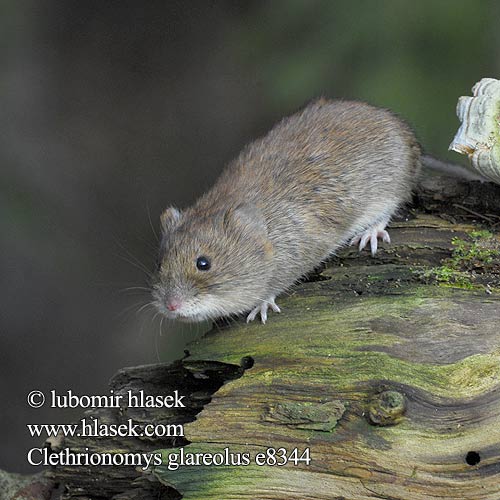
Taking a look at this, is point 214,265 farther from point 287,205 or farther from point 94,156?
point 94,156

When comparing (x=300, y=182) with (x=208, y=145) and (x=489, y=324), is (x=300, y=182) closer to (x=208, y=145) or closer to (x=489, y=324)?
(x=489, y=324)

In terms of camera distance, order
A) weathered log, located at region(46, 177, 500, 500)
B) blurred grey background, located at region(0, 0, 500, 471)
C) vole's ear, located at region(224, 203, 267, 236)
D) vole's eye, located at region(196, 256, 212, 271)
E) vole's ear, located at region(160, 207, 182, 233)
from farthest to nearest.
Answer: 1. blurred grey background, located at region(0, 0, 500, 471)
2. vole's ear, located at region(160, 207, 182, 233)
3. vole's ear, located at region(224, 203, 267, 236)
4. vole's eye, located at region(196, 256, 212, 271)
5. weathered log, located at region(46, 177, 500, 500)

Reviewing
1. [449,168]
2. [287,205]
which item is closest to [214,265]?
[287,205]

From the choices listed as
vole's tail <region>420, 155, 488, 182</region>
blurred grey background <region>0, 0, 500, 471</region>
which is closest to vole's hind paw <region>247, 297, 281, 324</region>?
vole's tail <region>420, 155, 488, 182</region>

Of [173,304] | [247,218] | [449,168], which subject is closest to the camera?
[173,304]

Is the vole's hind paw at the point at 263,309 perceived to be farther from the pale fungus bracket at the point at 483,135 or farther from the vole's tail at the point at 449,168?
the vole's tail at the point at 449,168

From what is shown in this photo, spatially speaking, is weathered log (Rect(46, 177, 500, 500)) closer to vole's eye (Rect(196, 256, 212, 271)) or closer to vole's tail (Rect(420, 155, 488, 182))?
vole's eye (Rect(196, 256, 212, 271))

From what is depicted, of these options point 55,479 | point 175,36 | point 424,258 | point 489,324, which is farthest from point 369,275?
point 175,36
